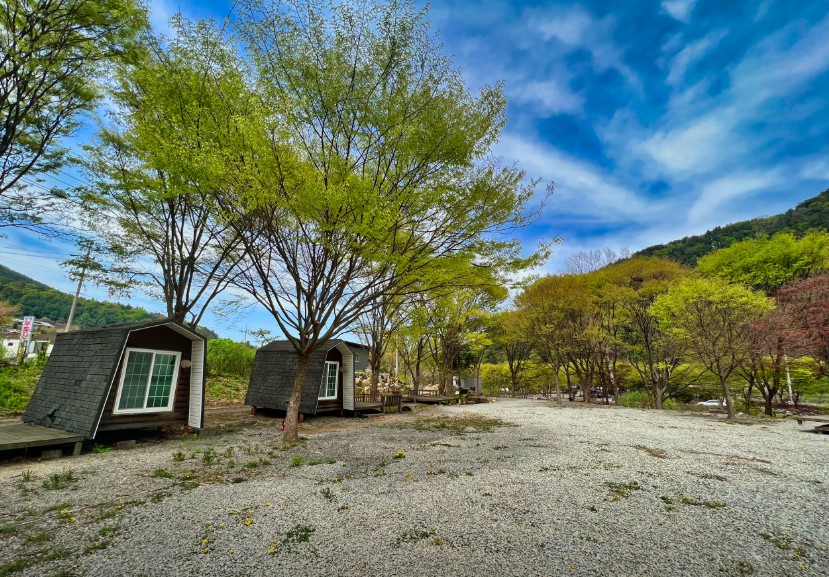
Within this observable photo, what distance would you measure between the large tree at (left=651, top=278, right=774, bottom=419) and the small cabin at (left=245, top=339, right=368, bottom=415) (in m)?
12.8

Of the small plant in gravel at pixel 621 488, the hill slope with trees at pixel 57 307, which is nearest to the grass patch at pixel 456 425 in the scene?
the small plant in gravel at pixel 621 488

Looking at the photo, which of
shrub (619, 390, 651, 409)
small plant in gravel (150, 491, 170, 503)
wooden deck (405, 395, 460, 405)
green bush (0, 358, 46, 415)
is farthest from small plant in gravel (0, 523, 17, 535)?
shrub (619, 390, 651, 409)

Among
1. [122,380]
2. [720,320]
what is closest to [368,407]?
[122,380]

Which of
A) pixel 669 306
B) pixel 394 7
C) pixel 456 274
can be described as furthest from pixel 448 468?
pixel 669 306

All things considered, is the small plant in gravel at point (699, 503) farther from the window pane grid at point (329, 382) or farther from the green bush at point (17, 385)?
the green bush at point (17, 385)

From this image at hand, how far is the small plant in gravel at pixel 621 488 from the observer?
425 cm

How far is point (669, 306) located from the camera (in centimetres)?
1378

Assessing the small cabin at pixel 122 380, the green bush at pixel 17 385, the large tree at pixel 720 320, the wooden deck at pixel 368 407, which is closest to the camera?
the small cabin at pixel 122 380

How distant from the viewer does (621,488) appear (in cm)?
454

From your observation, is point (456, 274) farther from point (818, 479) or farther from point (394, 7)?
point (818, 479)

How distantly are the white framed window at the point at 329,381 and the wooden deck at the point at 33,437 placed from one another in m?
6.13

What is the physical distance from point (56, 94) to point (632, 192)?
20.6 m

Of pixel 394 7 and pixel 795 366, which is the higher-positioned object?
pixel 394 7

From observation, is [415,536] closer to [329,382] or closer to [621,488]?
[621,488]
